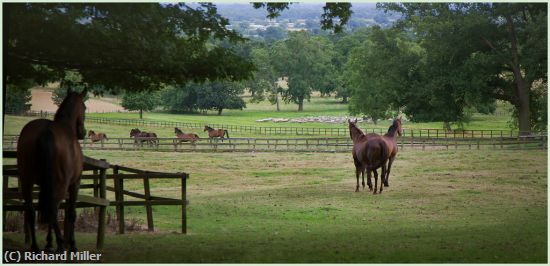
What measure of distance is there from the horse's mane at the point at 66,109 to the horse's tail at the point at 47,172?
881 mm

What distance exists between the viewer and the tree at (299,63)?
49.7 m

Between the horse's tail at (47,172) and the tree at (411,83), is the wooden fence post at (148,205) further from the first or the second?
the tree at (411,83)

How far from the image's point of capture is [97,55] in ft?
44.5

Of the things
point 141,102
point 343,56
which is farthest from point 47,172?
point 343,56

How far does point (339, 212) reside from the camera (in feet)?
74.2

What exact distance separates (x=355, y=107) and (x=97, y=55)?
46.0m

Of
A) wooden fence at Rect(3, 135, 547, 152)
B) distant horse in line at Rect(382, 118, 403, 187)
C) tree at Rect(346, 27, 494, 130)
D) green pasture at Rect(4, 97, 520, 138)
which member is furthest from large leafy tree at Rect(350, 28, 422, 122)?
distant horse in line at Rect(382, 118, 403, 187)

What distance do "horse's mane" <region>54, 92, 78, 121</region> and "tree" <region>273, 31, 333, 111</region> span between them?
34.5 meters

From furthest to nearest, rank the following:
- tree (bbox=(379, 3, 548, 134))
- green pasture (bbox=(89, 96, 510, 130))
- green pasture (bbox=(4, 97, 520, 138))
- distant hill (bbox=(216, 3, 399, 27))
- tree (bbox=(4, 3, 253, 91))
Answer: green pasture (bbox=(89, 96, 510, 130))
green pasture (bbox=(4, 97, 520, 138))
tree (bbox=(379, 3, 548, 134))
distant hill (bbox=(216, 3, 399, 27))
tree (bbox=(4, 3, 253, 91))

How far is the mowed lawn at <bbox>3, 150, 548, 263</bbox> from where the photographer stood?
42.8ft

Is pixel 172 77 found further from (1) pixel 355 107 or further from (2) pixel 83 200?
(1) pixel 355 107

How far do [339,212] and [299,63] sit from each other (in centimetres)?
3049

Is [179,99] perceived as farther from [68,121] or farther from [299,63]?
[68,121]

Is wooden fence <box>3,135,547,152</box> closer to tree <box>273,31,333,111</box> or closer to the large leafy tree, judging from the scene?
tree <box>273,31,333,111</box>
